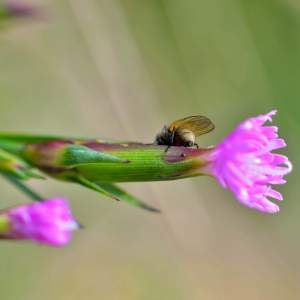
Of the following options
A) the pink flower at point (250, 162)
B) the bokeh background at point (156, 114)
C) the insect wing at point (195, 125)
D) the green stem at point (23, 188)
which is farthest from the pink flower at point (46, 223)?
the bokeh background at point (156, 114)

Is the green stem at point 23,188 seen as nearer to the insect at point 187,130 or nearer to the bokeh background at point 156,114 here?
the insect at point 187,130

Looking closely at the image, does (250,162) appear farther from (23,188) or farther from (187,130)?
(23,188)

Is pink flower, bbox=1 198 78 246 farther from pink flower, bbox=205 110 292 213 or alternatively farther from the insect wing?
the insect wing

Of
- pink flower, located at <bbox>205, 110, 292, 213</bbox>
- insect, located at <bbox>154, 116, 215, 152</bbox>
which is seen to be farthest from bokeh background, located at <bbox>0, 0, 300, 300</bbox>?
pink flower, located at <bbox>205, 110, 292, 213</bbox>

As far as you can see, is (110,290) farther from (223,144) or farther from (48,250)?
(223,144)

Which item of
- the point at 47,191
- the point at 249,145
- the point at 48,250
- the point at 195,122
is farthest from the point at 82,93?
the point at 249,145
